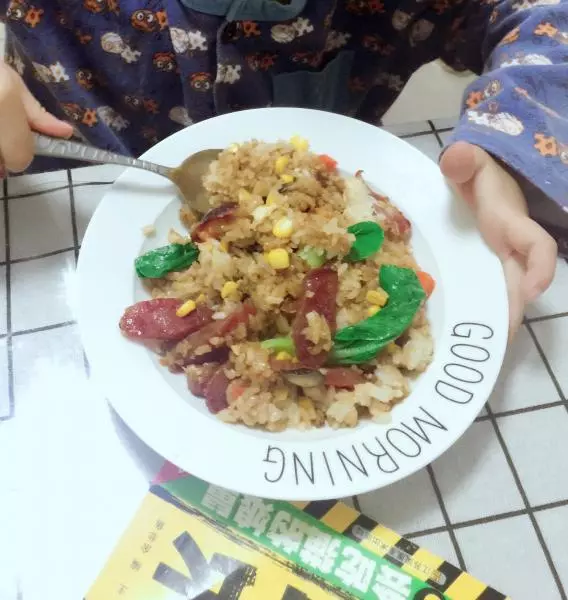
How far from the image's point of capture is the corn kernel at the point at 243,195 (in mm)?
770

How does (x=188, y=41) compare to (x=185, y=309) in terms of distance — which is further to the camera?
(x=188, y=41)

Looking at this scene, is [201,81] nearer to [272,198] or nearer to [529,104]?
[272,198]

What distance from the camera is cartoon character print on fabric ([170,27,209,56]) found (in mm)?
920

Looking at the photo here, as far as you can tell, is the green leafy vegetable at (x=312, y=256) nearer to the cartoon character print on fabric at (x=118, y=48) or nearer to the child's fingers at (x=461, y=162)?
the child's fingers at (x=461, y=162)

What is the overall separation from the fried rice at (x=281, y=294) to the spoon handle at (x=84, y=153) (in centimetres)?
7

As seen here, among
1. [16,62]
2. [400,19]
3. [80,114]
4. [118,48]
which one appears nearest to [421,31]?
[400,19]

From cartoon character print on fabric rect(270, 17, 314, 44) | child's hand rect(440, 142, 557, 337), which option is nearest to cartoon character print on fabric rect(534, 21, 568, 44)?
child's hand rect(440, 142, 557, 337)

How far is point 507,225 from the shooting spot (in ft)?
2.44

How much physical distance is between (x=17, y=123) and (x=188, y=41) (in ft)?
1.01

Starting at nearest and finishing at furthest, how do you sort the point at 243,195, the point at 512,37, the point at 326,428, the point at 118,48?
the point at 326,428 < the point at 243,195 < the point at 512,37 < the point at 118,48

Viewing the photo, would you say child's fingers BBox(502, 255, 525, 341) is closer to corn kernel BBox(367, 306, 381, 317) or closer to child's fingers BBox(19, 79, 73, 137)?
corn kernel BBox(367, 306, 381, 317)

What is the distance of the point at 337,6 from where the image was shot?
3.19ft

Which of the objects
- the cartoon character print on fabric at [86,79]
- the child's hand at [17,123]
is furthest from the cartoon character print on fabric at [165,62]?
the child's hand at [17,123]

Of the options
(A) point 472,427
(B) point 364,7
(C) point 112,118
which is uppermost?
(B) point 364,7
